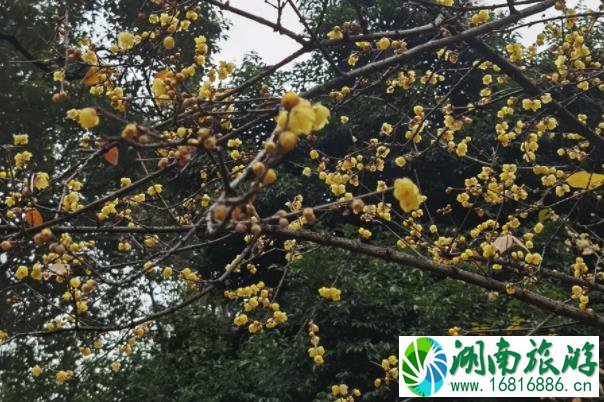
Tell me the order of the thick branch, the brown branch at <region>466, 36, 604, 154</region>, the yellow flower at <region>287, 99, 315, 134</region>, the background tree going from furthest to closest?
the brown branch at <region>466, 36, 604, 154</region> → the thick branch → the background tree → the yellow flower at <region>287, 99, 315, 134</region>

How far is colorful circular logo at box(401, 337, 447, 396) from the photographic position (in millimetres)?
3191

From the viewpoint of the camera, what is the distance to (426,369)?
3.32m

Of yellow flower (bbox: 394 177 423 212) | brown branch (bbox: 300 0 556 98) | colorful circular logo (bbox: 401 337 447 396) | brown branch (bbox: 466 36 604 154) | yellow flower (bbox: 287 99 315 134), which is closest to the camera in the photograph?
yellow flower (bbox: 287 99 315 134)

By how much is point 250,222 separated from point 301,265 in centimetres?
384

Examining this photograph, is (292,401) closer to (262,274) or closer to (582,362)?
(582,362)

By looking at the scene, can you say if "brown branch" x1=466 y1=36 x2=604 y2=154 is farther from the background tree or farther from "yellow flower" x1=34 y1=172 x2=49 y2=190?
"yellow flower" x1=34 y1=172 x2=49 y2=190

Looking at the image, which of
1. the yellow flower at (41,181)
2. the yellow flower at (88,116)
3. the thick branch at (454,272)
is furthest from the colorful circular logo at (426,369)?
the yellow flower at (88,116)

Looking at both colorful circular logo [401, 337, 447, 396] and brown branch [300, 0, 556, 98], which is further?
colorful circular logo [401, 337, 447, 396]

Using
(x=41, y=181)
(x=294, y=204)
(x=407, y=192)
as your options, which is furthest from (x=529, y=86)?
(x=41, y=181)

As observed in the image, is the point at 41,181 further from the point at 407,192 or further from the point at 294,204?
the point at 407,192

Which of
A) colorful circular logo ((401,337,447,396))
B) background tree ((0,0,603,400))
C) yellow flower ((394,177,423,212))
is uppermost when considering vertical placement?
background tree ((0,0,603,400))

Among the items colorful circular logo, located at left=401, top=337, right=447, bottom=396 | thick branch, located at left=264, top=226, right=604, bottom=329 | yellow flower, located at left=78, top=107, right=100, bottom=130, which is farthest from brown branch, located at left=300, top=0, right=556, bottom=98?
colorful circular logo, located at left=401, top=337, right=447, bottom=396

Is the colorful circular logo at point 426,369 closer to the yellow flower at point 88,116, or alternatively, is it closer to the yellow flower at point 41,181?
the yellow flower at point 41,181

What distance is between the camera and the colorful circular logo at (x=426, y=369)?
319cm
